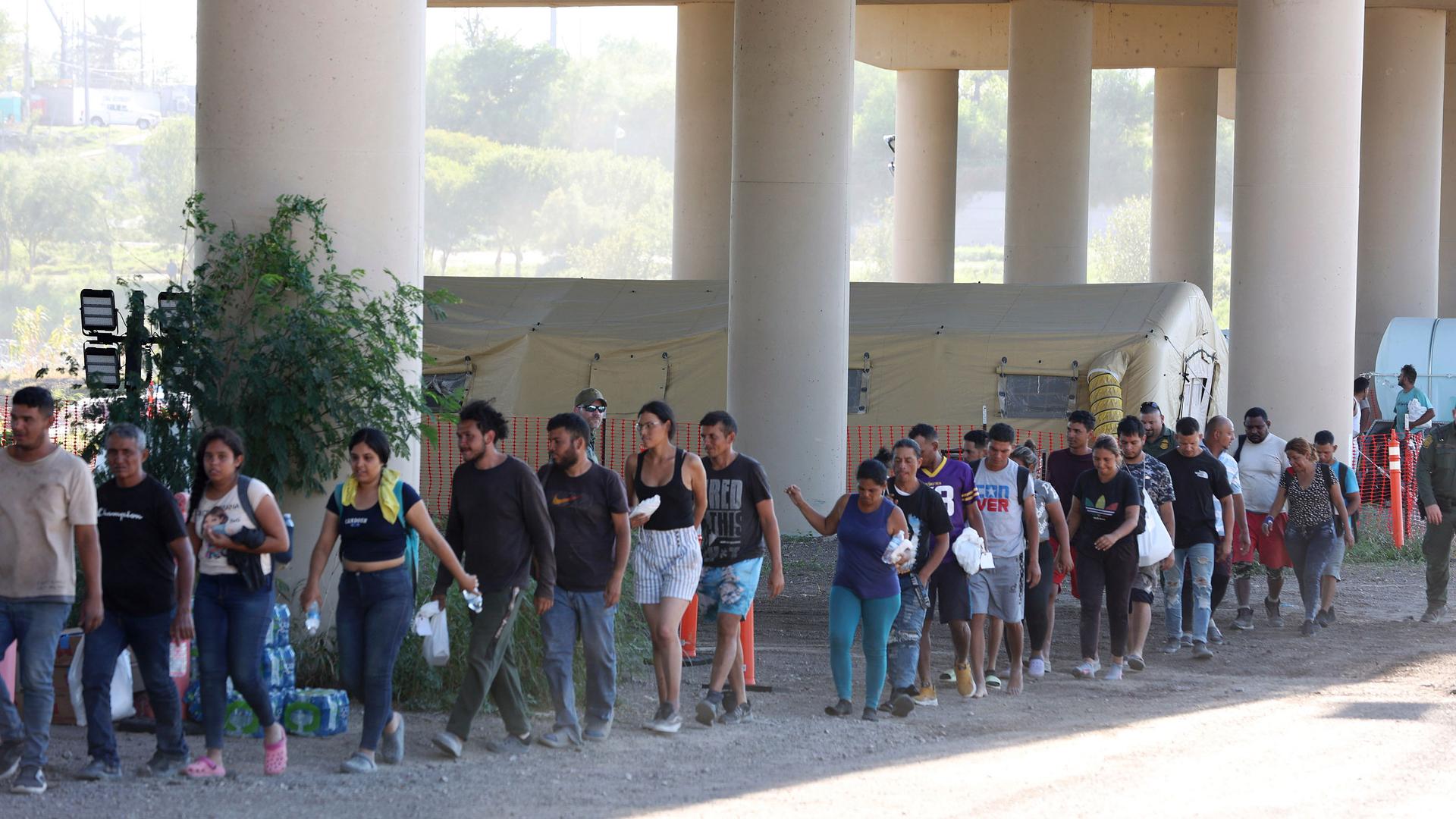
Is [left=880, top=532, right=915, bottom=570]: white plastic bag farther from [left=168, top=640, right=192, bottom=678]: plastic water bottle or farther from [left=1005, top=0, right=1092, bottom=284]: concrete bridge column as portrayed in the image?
[left=1005, top=0, right=1092, bottom=284]: concrete bridge column

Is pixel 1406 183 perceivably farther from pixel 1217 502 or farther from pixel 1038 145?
pixel 1217 502

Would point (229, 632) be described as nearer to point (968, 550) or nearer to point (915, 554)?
point (915, 554)

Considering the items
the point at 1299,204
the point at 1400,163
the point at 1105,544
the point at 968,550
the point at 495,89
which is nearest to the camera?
the point at 968,550

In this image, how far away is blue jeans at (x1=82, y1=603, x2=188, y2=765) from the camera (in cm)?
742

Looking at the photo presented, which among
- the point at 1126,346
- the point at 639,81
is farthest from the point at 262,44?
the point at 639,81

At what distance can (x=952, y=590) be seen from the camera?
10.0 m

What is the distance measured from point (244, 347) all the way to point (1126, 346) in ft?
45.9

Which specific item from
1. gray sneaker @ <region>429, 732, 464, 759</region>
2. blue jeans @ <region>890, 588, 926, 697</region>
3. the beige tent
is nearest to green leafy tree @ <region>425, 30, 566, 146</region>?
the beige tent

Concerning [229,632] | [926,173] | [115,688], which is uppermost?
[926,173]

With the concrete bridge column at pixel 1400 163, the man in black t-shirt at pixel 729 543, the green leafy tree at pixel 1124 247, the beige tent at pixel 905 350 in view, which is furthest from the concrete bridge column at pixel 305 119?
the green leafy tree at pixel 1124 247

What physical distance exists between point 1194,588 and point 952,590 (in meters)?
2.69

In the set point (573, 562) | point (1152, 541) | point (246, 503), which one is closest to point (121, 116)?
point (1152, 541)

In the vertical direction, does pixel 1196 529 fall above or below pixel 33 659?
above

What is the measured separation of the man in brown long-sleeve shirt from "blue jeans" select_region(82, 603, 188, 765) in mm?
1268
